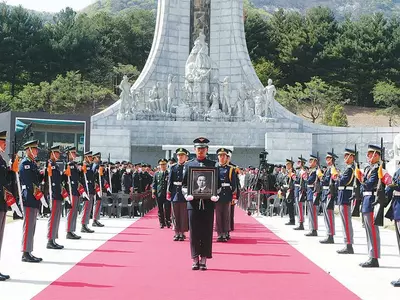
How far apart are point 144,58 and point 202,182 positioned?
4962 cm

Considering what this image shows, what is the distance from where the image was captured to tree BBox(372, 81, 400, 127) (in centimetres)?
4934

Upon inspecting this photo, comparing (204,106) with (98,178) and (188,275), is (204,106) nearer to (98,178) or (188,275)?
(98,178)

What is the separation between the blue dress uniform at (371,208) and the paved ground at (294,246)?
0.20 m

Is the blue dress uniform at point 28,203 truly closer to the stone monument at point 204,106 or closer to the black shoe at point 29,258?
the black shoe at point 29,258

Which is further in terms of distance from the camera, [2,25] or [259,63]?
[259,63]

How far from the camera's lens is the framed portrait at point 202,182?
798cm

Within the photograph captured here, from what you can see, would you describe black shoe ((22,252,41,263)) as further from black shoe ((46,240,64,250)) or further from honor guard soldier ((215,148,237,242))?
honor guard soldier ((215,148,237,242))

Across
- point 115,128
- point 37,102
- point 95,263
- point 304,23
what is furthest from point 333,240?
point 304,23

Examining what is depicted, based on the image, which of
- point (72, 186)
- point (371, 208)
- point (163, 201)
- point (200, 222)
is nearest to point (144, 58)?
point (163, 201)

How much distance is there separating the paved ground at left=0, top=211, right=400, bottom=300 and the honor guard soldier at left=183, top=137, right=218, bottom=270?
1622 millimetres

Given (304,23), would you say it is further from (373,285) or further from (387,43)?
(373,285)

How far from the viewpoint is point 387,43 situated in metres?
53.4

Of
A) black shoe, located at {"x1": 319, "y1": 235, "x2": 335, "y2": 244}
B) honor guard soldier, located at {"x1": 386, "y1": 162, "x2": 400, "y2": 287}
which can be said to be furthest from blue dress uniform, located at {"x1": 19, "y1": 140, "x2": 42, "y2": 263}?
black shoe, located at {"x1": 319, "y1": 235, "x2": 335, "y2": 244}

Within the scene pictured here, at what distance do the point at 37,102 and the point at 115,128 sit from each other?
54.8ft
